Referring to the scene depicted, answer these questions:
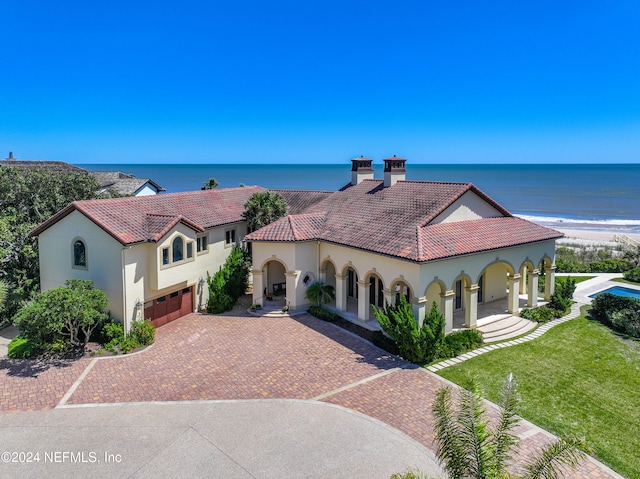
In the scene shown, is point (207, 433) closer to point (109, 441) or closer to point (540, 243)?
point (109, 441)

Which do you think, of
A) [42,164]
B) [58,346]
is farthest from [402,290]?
[42,164]

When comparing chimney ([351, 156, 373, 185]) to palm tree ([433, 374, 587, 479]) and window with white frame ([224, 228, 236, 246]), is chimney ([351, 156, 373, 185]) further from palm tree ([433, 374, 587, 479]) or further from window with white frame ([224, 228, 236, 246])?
palm tree ([433, 374, 587, 479])

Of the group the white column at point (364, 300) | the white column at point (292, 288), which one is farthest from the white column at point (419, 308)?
the white column at point (292, 288)

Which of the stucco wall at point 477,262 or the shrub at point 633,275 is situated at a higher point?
the stucco wall at point 477,262

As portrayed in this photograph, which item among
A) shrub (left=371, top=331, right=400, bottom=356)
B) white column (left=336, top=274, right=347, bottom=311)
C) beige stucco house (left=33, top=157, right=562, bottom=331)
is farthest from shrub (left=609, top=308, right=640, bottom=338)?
white column (left=336, top=274, right=347, bottom=311)

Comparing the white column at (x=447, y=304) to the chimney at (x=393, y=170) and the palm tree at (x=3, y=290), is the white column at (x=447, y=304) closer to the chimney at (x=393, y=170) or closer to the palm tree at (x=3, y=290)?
the chimney at (x=393, y=170)

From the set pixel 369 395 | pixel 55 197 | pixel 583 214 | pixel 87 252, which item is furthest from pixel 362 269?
pixel 583 214
